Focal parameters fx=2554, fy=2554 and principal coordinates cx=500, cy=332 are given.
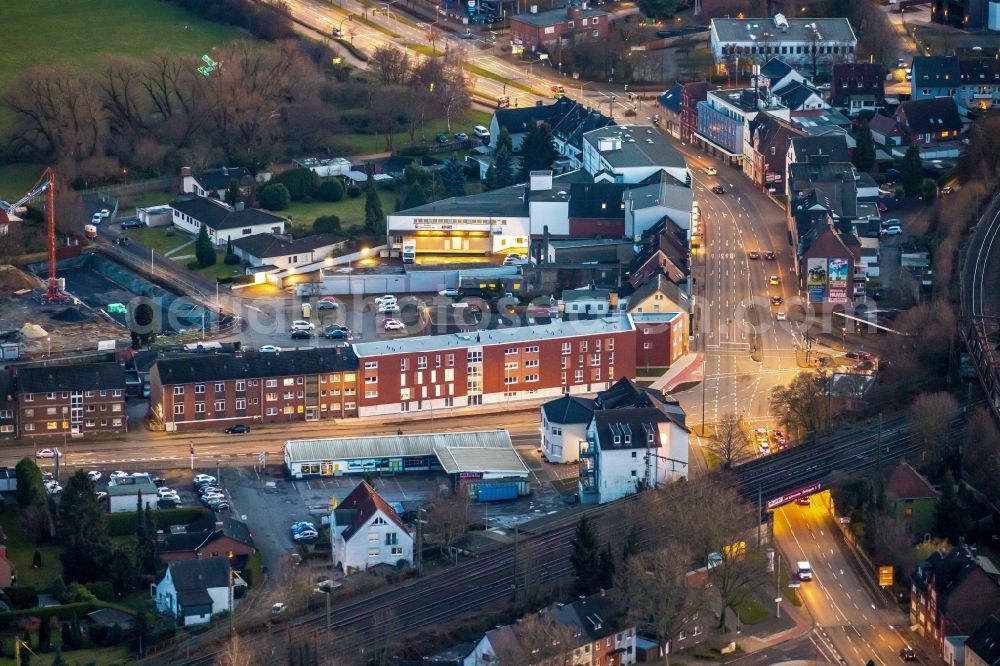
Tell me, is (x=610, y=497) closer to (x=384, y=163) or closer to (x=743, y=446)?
(x=743, y=446)

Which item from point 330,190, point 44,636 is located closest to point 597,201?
point 330,190

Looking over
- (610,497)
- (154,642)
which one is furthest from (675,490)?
(154,642)

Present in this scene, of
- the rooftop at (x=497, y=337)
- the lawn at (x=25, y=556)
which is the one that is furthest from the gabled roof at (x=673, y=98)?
the lawn at (x=25, y=556)

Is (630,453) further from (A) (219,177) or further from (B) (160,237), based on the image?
(A) (219,177)

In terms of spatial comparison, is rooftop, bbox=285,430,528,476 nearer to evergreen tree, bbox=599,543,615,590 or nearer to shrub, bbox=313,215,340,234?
evergreen tree, bbox=599,543,615,590

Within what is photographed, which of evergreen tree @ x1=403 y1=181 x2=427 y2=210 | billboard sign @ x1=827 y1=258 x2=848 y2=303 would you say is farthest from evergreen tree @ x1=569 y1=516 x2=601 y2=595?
evergreen tree @ x1=403 y1=181 x2=427 y2=210

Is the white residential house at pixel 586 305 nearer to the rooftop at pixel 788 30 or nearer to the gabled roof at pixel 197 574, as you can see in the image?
the gabled roof at pixel 197 574
